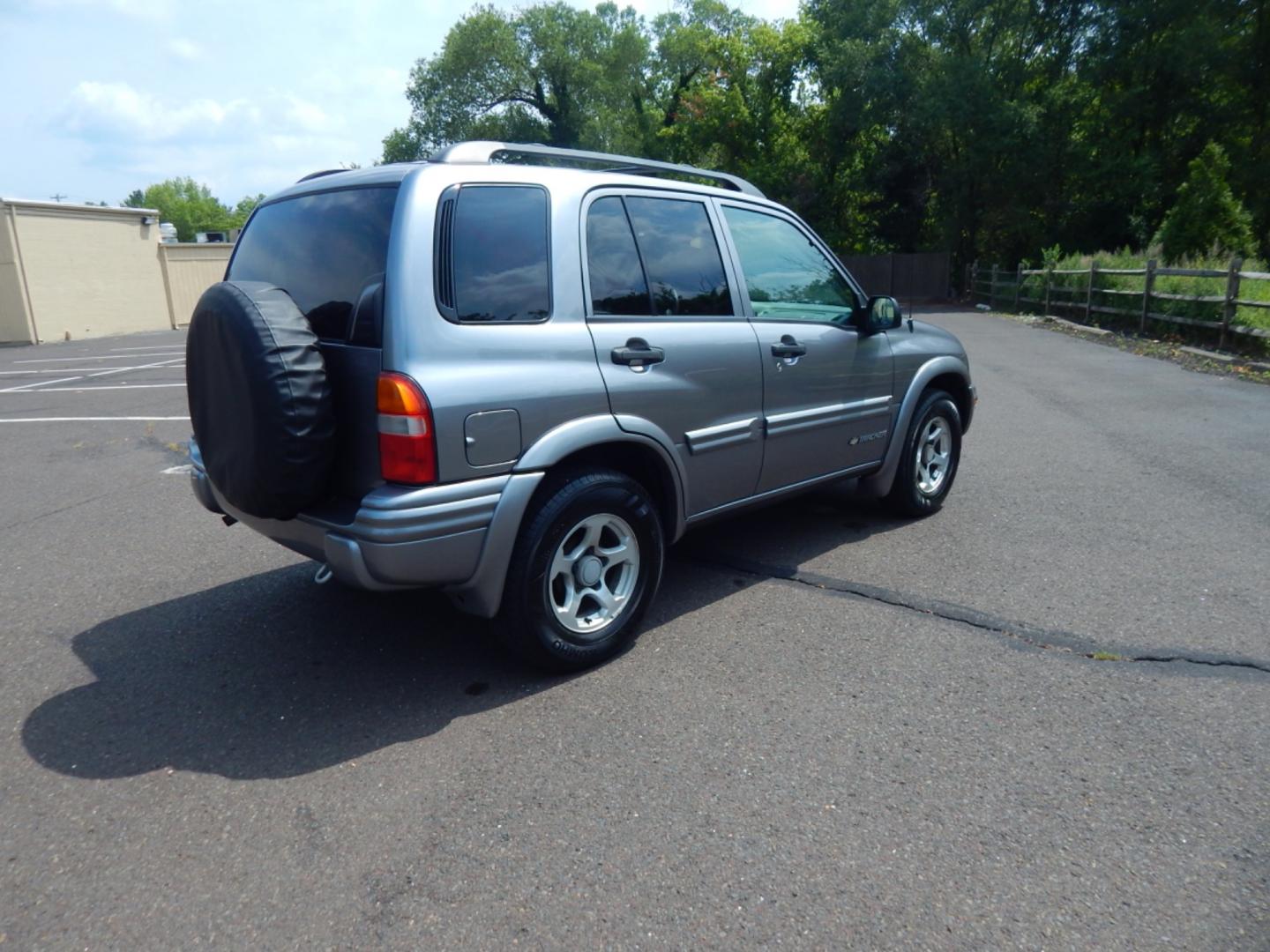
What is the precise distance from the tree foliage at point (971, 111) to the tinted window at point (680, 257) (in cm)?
2127

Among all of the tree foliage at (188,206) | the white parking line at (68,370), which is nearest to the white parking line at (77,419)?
the white parking line at (68,370)

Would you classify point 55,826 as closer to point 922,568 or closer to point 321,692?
point 321,692

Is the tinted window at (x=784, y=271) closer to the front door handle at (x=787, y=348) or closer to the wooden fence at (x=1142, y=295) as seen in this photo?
the front door handle at (x=787, y=348)

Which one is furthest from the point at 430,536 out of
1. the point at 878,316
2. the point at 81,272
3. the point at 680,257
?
the point at 81,272

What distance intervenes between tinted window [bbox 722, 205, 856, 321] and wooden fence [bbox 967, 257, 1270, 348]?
1096 cm

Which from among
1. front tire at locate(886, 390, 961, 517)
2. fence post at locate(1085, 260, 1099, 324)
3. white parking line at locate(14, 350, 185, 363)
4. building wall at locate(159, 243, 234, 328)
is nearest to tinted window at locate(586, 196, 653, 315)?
front tire at locate(886, 390, 961, 517)

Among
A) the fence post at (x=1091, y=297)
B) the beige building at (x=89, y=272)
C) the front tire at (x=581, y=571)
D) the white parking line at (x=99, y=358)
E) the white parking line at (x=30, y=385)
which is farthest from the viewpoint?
the beige building at (x=89, y=272)

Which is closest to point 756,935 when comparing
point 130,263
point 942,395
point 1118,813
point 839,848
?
point 839,848

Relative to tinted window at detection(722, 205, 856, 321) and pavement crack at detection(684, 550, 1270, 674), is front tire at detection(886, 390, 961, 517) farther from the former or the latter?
pavement crack at detection(684, 550, 1270, 674)

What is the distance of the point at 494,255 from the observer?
134 inches

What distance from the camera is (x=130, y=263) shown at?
28.1 metres

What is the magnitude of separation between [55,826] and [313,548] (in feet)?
3.82

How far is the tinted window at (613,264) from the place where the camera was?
371 centimetres

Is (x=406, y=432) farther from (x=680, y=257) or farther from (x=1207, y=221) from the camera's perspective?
(x=1207, y=221)
